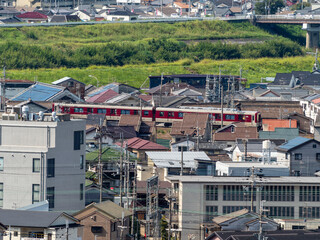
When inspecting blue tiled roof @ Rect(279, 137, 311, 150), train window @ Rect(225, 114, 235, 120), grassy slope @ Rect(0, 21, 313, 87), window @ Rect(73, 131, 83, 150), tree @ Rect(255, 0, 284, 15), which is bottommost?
train window @ Rect(225, 114, 235, 120)

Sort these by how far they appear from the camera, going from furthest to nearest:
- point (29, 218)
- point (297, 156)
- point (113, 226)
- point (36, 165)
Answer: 1. point (297, 156)
2. point (36, 165)
3. point (113, 226)
4. point (29, 218)

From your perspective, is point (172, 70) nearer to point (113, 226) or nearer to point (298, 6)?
point (298, 6)

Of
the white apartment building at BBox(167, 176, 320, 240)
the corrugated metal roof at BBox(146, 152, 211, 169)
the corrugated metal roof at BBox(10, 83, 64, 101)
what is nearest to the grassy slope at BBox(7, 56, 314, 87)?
the corrugated metal roof at BBox(10, 83, 64, 101)

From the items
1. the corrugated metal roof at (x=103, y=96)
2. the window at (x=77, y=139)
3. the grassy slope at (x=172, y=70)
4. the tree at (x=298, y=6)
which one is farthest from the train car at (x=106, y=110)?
the tree at (x=298, y=6)

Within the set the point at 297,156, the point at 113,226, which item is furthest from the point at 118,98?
the point at 113,226

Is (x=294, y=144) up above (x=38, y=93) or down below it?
below

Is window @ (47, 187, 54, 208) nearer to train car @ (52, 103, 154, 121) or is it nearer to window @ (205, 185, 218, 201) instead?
window @ (205, 185, 218, 201)
